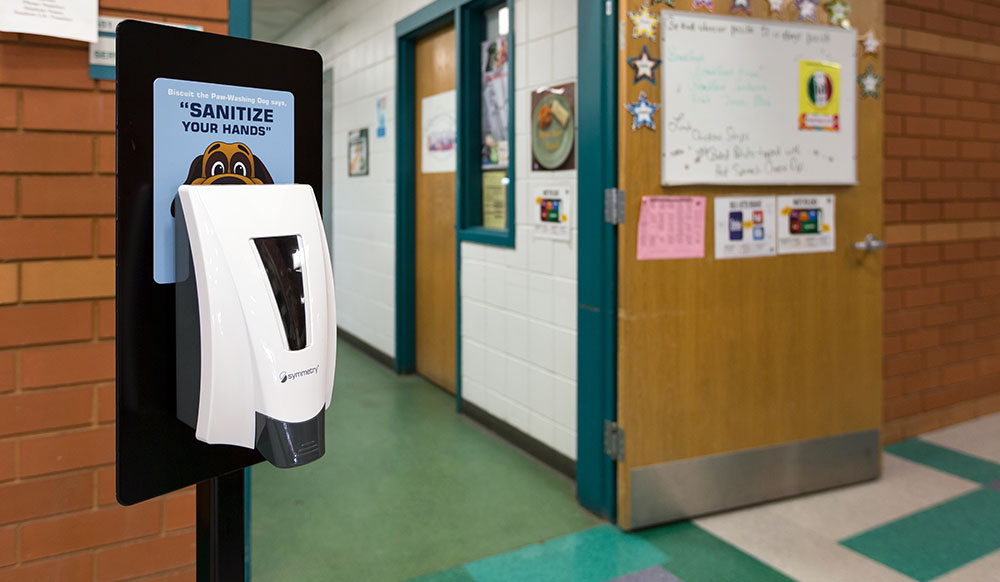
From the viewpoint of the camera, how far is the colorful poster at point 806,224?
2936 millimetres

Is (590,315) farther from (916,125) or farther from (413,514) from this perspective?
(916,125)

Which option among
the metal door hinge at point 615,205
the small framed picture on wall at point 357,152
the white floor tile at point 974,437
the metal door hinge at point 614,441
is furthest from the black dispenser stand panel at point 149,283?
the small framed picture on wall at point 357,152

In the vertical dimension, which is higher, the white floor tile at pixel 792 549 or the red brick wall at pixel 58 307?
the red brick wall at pixel 58 307

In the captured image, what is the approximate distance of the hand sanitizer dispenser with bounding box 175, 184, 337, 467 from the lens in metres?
0.93

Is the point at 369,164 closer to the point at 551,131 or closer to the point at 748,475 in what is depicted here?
the point at 551,131

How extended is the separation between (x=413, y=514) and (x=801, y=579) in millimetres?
1345

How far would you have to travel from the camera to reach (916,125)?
371 centimetres

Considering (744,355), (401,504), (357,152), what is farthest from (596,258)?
(357,152)

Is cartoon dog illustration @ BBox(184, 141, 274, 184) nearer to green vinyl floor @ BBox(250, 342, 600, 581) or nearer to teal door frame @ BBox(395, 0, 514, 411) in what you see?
green vinyl floor @ BBox(250, 342, 600, 581)

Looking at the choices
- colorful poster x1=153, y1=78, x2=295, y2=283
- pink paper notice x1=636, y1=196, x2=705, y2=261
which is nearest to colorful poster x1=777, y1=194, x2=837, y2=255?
pink paper notice x1=636, y1=196, x2=705, y2=261

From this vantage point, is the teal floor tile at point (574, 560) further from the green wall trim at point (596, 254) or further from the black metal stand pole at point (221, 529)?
the black metal stand pole at point (221, 529)

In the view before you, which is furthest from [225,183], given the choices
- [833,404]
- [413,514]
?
[833,404]

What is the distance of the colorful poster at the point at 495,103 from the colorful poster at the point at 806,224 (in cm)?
144

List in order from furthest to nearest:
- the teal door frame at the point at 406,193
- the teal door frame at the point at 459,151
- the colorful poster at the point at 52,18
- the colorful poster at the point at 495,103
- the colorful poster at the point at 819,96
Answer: the teal door frame at the point at 406,193 < the teal door frame at the point at 459,151 < the colorful poster at the point at 495,103 < the colorful poster at the point at 819,96 < the colorful poster at the point at 52,18
